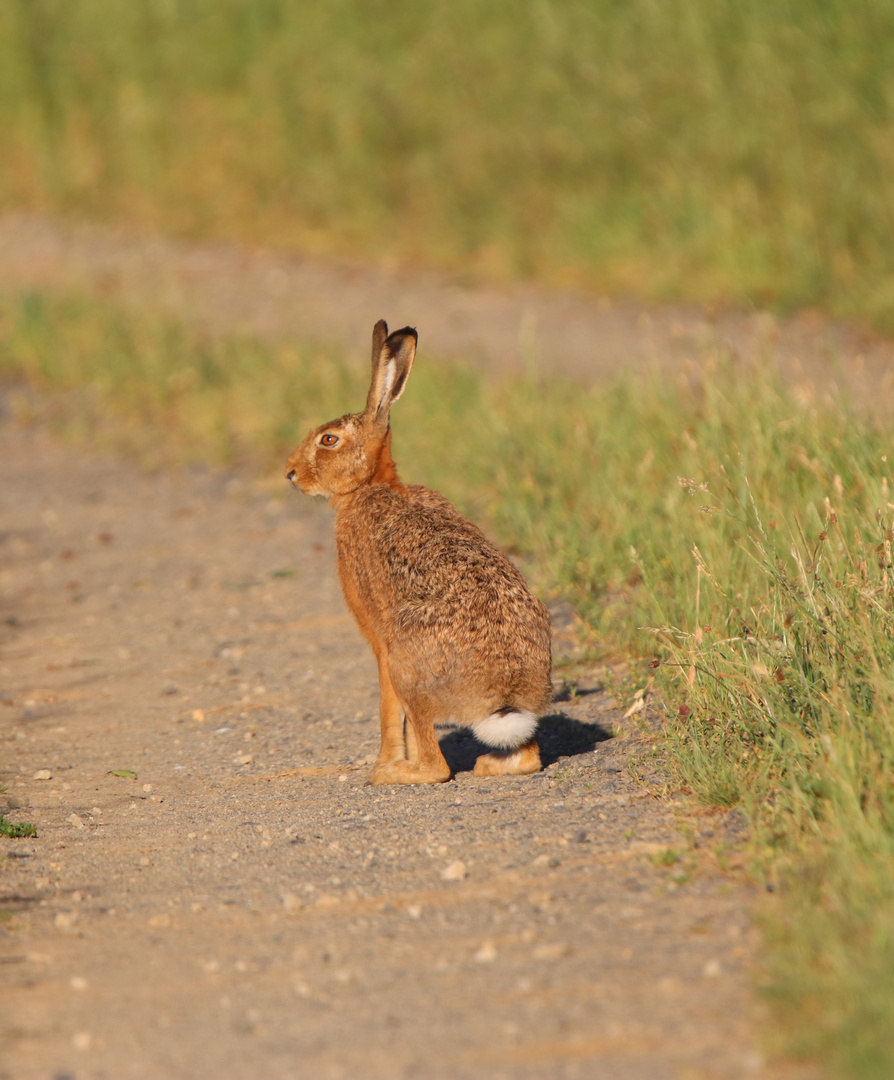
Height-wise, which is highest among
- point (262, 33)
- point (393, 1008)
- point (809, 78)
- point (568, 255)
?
point (262, 33)

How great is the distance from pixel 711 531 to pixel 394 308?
661cm

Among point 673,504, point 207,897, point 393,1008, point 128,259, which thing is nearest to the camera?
point 393,1008

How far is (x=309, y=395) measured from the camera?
8.80 metres

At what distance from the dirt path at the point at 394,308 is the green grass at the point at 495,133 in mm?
354

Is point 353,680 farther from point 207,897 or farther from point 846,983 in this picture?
point 846,983

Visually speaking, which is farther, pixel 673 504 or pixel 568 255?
pixel 568 255

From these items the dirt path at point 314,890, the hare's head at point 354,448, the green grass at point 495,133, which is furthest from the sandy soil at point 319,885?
the green grass at point 495,133

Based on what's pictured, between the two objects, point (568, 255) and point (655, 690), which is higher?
point (568, 255)

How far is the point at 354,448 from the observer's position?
211 inches

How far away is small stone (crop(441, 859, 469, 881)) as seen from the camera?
3.62 metres

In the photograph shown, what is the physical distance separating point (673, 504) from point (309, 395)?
12.1 feet

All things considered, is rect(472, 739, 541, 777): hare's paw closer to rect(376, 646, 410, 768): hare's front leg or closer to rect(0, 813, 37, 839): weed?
rect(376, 646, 410, 768): hare's front leg

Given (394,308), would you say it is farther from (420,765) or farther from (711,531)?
(420,765)

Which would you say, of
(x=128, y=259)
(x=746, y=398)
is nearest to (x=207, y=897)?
(x=746, y=398)
